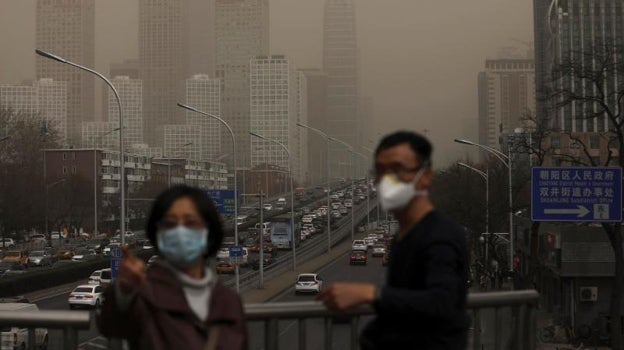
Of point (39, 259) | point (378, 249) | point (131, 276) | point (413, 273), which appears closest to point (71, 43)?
point (378, 249)

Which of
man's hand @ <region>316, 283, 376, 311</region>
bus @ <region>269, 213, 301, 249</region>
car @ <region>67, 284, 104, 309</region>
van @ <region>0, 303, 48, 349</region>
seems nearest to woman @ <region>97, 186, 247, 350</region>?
man's hand @ <region>316, 283, 376, 311</region>

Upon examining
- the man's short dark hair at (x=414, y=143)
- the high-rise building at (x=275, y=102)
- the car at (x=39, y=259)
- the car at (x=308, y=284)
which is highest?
the high-rise building at (x=275, y=102)

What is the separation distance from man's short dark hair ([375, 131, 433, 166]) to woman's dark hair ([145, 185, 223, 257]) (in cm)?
71

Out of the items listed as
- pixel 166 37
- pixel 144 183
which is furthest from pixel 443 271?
pixel 166 37

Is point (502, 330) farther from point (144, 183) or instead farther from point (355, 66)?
point (355, 66)

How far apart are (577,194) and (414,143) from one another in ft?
58.6

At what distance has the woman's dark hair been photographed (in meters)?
3.12

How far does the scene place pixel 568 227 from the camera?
29969 millimetres

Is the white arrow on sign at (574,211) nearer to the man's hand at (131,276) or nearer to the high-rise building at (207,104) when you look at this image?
the man's hand at (131,276)

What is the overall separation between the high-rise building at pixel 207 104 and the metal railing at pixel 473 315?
9757cm

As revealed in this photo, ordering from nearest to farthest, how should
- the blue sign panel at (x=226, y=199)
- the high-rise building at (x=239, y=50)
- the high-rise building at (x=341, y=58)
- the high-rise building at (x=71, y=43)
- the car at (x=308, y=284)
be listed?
1. the car at (x=308, y=284)
2. the blue sign panel at (x=226, y=199)
3. the high-rise building at (x=239, y=50)
4. the high-rise building at (x=71, y=43)
5. the high-rise building at (x=341, y=58)

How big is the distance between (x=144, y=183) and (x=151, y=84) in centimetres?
6406

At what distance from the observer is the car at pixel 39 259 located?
153 ft

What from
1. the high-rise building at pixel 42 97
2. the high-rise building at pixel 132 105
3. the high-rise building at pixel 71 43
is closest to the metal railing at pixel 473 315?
the high-rise building at pixel 132 105
